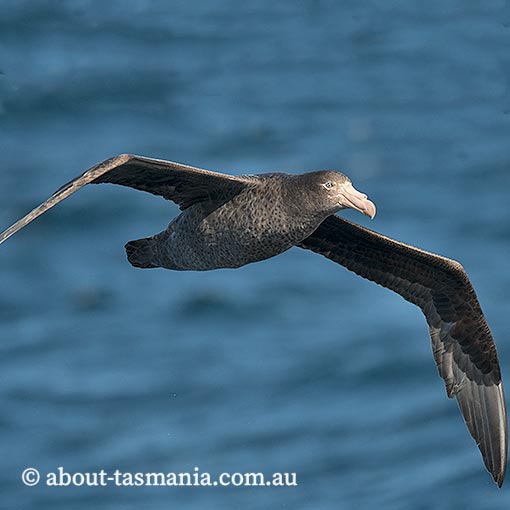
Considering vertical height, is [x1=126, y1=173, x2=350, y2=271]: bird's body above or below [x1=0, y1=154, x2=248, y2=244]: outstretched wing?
below

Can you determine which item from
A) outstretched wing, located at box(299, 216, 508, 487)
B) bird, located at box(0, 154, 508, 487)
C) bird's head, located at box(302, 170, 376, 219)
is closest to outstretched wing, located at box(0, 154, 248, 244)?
bird, located at box(0, 154, 508, 487)

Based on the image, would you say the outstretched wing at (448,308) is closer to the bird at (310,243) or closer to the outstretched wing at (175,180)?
the bird at (310,243)

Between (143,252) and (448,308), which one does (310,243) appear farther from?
(143,252)

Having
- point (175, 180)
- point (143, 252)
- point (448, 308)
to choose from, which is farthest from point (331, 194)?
point (448, 308)

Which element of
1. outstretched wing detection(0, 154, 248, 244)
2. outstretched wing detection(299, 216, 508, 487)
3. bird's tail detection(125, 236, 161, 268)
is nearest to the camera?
outstretched wing detection(0, 154, 248, 244)

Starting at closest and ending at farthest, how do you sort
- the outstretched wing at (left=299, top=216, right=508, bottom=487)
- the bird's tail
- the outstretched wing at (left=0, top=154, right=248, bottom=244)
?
the outstretched wing at (left=0, top=154, right=248, bottom=244)
the bird's tail
the outstretched wing at (left=299, top=216, right=508, bottom=487)

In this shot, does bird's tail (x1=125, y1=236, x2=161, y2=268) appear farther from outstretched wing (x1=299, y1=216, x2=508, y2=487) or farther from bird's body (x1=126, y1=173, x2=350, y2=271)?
outstretched wing (x1=299, y1=216, x2=508, y2=487)

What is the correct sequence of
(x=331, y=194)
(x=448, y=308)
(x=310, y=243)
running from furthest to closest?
(x=448, y=308) → (x=310, y=243) → (x=331, y=194)

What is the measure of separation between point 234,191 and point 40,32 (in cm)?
1688

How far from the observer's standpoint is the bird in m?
10.6

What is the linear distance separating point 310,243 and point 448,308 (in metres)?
1.36

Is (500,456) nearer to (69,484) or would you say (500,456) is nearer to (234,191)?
(234,191)

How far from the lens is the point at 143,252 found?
11812 mm

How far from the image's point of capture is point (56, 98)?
2548 centimetres
